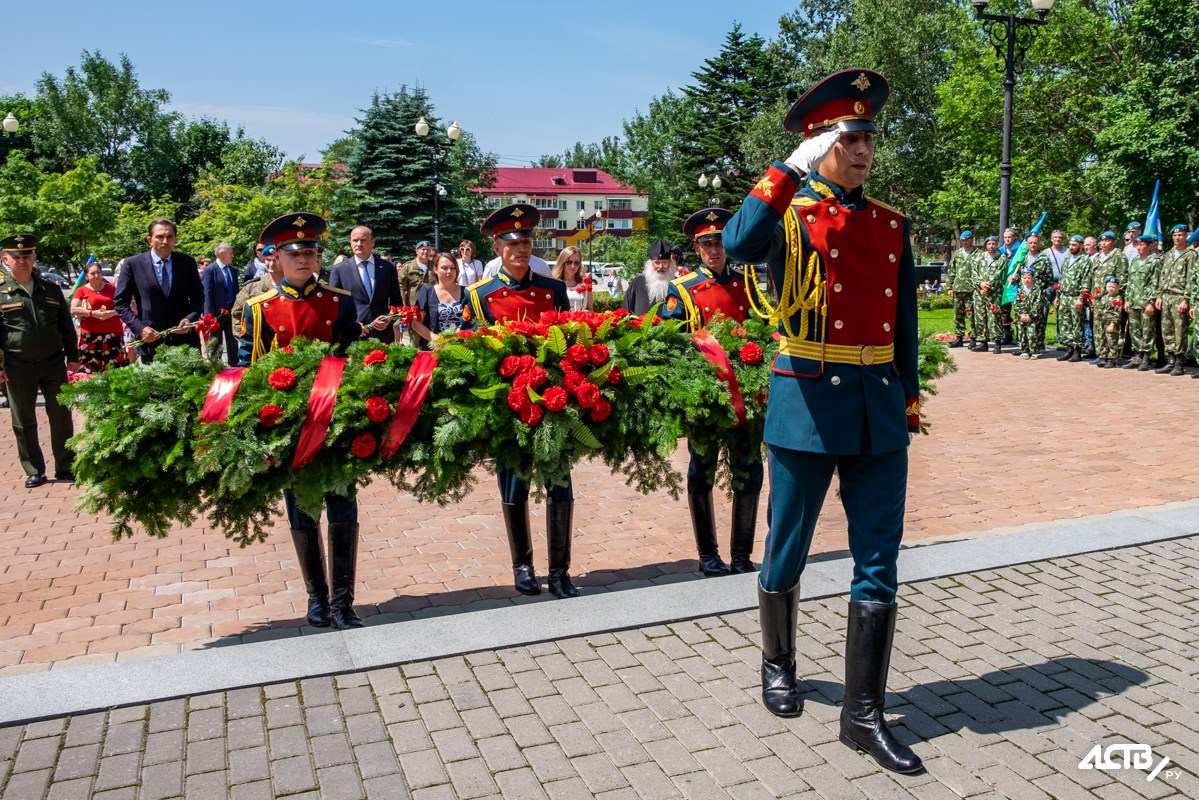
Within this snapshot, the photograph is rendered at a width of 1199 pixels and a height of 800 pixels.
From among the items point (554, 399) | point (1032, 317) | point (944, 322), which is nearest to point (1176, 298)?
point (1032, 317)

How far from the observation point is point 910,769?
11.7 ft

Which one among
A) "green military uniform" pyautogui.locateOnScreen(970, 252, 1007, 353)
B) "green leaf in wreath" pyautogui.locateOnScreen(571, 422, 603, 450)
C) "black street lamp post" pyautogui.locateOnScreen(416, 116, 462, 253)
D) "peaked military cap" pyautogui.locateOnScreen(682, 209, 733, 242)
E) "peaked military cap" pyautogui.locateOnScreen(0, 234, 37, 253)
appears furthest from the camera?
"black street lamp post" pyautogui.locateOnScreen(416, 116, 462, 253)

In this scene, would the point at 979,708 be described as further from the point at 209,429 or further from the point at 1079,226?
the point at 1079,226

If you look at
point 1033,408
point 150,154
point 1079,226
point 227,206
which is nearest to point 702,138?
point 1079,226

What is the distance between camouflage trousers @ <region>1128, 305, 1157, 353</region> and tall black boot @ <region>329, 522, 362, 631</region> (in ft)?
45.5

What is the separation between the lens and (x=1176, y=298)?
14867 millimetres

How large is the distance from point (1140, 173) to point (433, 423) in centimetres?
2508

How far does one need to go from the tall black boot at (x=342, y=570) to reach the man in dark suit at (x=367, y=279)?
18.8ft

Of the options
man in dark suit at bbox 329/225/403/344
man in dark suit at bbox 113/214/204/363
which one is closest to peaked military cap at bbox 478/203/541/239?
man in dark suit at bbox 329/225/403/344

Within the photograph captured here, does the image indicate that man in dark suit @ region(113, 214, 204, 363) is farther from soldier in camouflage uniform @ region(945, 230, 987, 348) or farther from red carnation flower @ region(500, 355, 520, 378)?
soldier in camouflage uniform @ region(945, 230, 987, 348)

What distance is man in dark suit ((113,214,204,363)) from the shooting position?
9.97 metres

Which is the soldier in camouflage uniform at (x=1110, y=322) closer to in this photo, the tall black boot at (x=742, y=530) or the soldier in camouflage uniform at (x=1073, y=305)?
the soldier in camouflage uniform at (x=1073, y=305)

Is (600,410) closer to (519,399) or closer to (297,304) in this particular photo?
(519,399)

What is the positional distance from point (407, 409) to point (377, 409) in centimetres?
16
